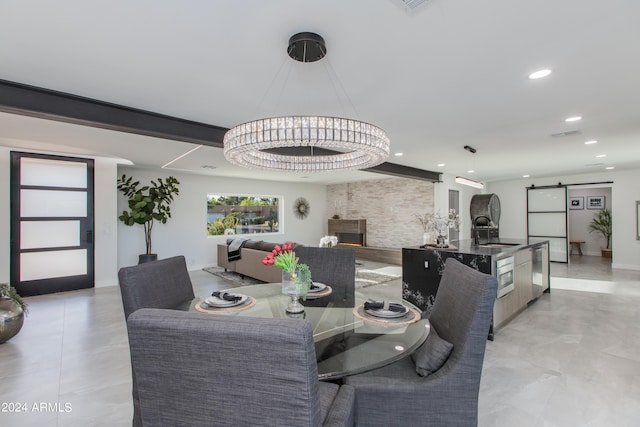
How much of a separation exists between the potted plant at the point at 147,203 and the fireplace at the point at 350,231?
487cm

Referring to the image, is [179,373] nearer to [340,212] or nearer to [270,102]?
[270,102]

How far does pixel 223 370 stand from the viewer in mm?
796

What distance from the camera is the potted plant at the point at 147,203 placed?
610cm

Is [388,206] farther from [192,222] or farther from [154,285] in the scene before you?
[154,285]

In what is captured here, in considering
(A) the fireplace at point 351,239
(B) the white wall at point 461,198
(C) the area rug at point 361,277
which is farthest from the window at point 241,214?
(B) the white wall at point 461,198

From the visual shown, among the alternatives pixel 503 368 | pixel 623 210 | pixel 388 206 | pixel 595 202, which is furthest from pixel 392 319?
pixel 595 202

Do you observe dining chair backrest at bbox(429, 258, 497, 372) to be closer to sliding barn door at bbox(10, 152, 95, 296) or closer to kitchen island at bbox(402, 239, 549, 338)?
kitchen island at bbox(402, 239, 549, 338)

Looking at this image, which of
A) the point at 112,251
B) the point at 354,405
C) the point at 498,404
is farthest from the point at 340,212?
the point at 354,405

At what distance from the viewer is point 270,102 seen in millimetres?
2973

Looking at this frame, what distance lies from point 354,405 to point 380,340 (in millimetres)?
343

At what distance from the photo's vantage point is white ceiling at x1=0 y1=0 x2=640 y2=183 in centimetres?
168

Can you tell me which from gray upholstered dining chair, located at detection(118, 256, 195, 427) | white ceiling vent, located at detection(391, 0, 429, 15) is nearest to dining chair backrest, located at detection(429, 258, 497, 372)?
white ceiling vent, located at detection(391, 0, 429, 15)

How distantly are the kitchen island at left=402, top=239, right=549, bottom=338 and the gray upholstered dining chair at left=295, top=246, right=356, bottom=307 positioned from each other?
1427 mm

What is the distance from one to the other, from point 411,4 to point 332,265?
2003 mm
